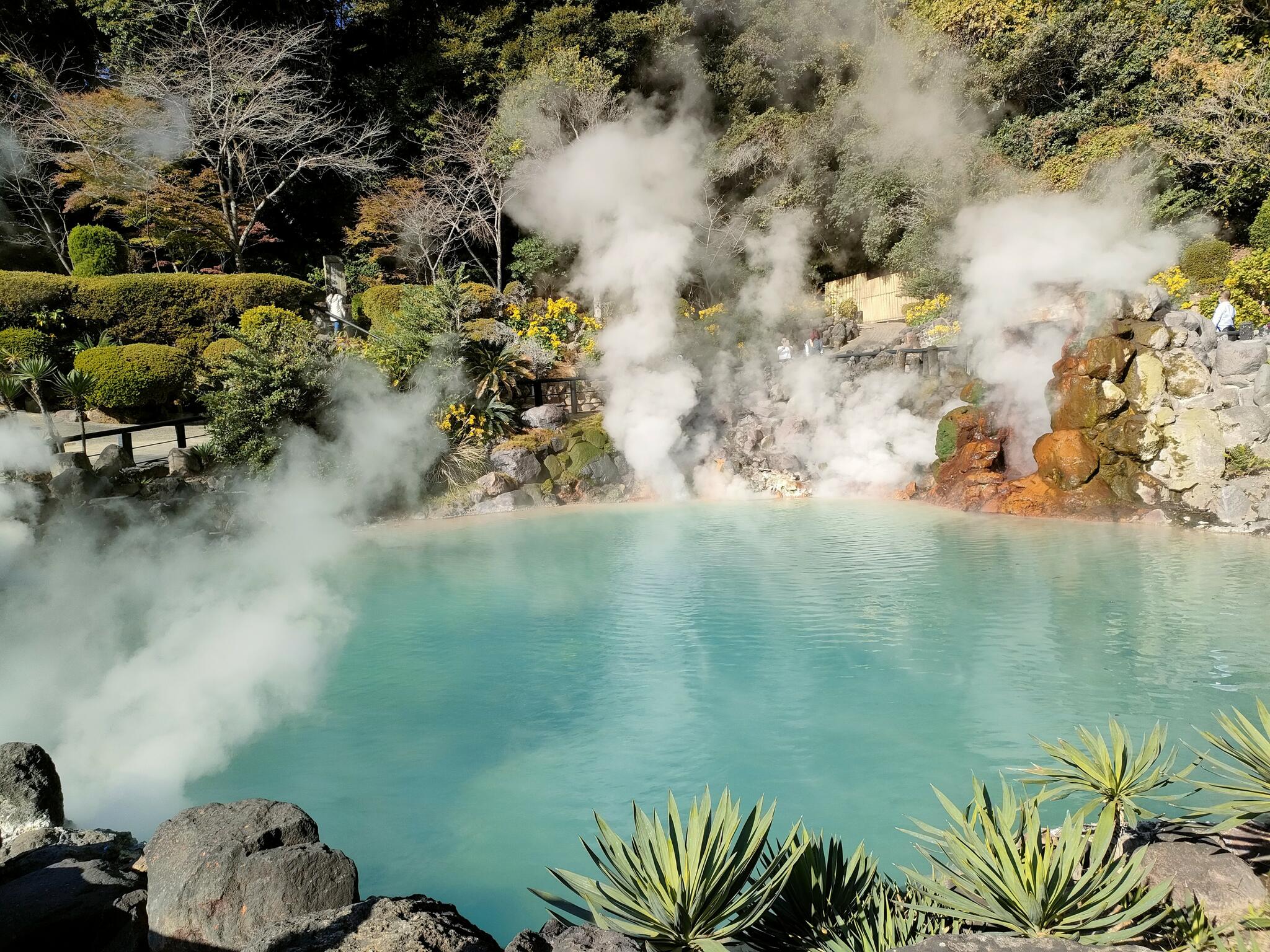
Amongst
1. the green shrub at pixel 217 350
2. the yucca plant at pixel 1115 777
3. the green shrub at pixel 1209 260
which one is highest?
the green shrub at pixel 1209 260

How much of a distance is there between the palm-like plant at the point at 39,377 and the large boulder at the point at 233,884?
10.5 m

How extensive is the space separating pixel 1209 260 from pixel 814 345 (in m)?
8.15

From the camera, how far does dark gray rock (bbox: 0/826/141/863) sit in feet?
12.1

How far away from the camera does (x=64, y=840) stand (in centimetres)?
378

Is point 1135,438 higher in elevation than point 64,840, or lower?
higher

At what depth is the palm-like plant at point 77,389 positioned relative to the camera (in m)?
13.0

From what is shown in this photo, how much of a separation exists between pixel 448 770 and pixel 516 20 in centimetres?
2184

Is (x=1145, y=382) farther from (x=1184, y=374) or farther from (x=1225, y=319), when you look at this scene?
(x=1225, y=319)

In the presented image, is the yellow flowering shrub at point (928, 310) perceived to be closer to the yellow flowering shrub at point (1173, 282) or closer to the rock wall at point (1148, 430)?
the yellow flowering shrub at point (1173, 282)

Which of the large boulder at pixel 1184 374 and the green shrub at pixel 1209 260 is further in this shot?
the green shrub at pixel 1209 260

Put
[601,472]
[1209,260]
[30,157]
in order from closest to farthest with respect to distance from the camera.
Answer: [601,472] → [1209,260] → [30,157]

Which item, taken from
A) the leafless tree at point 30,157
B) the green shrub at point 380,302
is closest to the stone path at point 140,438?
the green shrub at point 380,302

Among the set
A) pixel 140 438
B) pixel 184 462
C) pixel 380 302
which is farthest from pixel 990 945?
pixel 380 302

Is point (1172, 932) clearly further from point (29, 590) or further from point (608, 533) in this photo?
point (29, 590)
